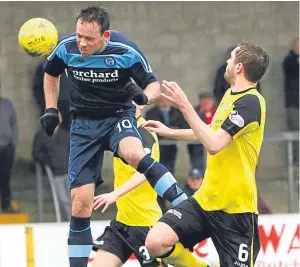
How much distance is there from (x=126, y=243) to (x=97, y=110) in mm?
1142

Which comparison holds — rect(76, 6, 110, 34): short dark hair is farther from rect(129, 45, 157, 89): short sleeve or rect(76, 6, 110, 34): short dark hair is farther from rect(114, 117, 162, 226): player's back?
rect(114, 117, 162, 226): player's back

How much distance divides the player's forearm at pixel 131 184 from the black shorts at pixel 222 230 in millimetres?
679

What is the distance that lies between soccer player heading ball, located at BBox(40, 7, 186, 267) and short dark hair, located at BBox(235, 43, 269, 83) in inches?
28.7

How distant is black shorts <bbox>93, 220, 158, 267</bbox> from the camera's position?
9000 mm

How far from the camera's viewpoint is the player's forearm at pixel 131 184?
8664 millimetres

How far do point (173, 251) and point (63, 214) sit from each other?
4.62 m

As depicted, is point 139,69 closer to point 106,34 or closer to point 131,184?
point 106,34

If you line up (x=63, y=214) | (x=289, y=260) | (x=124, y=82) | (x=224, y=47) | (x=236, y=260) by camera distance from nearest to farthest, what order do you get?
(x=236, y=260), (x=124, y=82), (x=289, y=260), (x=63, y=214), (x=224, y=47)

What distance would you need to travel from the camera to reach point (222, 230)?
314 inches

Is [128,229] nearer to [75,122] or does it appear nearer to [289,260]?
[75,122]

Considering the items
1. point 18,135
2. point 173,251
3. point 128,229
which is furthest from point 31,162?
point 173,251

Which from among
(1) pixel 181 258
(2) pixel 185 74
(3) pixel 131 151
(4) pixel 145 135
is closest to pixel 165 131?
(3) pixel 131 151

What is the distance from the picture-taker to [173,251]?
26.4 ft

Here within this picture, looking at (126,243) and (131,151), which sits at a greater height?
(131,151)
